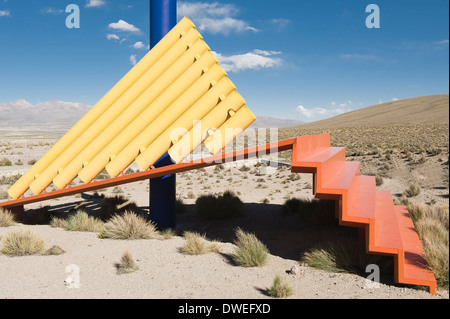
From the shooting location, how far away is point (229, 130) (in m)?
6.54

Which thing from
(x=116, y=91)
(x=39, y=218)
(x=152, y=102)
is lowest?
(x=39, y=218)

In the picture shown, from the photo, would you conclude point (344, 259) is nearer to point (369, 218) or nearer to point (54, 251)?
point (369, 218)

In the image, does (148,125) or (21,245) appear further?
(148,125)

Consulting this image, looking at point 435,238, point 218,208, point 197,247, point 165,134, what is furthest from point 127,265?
point 435,238

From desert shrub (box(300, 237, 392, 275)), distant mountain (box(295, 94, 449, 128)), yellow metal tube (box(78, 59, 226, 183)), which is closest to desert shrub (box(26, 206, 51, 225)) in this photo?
yellow metal tube (box(78, 59, 226, 183))

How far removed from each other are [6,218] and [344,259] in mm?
8532

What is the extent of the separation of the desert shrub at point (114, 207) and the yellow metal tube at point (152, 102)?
7.00ft

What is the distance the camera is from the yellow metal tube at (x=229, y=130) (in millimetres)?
6379

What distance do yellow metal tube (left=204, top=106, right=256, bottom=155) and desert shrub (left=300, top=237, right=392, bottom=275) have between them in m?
2.55

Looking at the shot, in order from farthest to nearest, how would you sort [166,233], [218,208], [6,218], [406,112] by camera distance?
[406,112] → [218,208] → [6,218] → [166,233]

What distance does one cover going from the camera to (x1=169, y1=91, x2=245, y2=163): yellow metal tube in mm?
6566

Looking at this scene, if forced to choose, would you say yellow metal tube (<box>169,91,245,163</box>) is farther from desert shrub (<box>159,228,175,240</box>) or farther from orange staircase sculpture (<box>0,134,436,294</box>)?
desert shrub (<box>159,228,175,240</box>)

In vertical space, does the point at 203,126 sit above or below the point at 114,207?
above
